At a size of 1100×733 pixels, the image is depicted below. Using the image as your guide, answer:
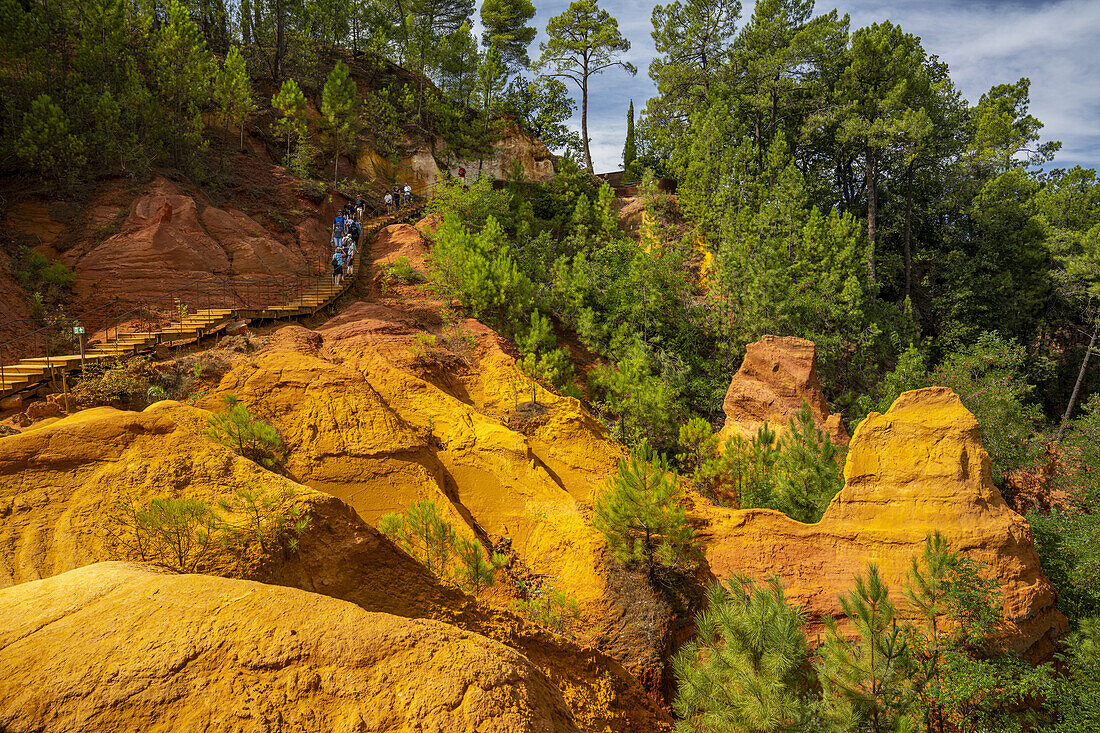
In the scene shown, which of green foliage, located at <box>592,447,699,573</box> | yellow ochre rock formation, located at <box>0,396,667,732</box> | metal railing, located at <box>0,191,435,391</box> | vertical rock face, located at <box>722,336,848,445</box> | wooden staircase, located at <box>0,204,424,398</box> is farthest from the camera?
vertical rock face, located at <box>722,336,848,445</box>

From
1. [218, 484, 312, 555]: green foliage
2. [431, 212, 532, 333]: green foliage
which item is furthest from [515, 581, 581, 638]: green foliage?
[431, 212, 532, 333]: green foliage

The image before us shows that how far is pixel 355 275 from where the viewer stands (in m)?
22.4

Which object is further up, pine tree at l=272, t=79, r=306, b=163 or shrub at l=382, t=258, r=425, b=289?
pine tree at l=272, t=79, r=306, b=163

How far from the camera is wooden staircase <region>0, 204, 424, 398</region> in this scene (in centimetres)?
1100

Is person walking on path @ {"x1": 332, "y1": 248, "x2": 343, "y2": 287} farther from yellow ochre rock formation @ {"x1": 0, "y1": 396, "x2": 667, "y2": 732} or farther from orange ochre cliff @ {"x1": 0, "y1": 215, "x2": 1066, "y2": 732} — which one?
yellow ochre rock formation @ {"x1": 0, "y1": 396, "x2": 667, "y2": 732}

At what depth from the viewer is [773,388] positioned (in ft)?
71.3

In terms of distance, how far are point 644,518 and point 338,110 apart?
30668 millimetres

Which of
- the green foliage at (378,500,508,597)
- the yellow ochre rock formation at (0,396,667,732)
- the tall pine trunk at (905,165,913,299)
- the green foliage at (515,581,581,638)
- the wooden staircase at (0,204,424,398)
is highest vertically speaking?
the tall pine trunk at (905,165,913,299)

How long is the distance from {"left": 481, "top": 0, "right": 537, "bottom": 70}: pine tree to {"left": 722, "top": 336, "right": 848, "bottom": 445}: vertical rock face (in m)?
34.6

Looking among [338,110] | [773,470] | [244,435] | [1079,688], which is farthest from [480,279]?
[338,110]

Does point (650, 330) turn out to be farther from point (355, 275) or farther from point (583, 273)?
point (355, 275)

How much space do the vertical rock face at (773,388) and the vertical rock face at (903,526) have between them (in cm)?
829

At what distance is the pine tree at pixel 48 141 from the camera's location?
60.1 ft

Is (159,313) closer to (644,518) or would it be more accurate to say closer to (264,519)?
(264,519)
